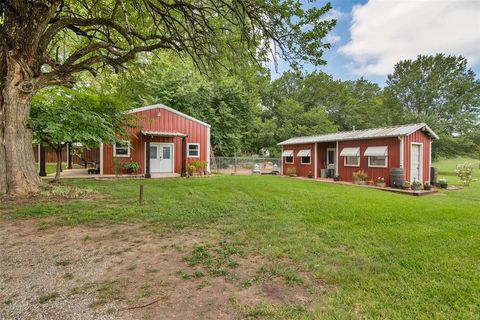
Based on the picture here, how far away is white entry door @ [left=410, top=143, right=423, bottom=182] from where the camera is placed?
39.5 feet

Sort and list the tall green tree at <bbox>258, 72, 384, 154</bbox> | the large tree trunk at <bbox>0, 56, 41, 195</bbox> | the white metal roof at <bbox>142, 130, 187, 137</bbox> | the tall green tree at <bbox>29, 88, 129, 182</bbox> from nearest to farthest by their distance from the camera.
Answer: the large tree trunk at <bbox>0, 56, 41, 195</bbox>, the tall green tree at <bbox>29, 88, 129, 182</bbox>, the white metal roof at <bbox>142, 130, 187, 137</bbox>, the tall green tree at <bbox>258, 72, 384, 154</bbox>

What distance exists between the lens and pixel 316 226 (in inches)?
196

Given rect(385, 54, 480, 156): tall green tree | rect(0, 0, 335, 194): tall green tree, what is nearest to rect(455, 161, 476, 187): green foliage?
rect(0, 0, 335, 194): tall green tree

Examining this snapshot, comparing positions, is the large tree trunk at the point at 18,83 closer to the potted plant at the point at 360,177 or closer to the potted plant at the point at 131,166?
the potted plant at the point at 131,166

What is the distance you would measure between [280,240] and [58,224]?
3965 mm

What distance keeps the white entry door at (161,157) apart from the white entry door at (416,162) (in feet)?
42.0

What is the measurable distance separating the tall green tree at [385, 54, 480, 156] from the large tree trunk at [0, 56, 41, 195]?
2997 cm

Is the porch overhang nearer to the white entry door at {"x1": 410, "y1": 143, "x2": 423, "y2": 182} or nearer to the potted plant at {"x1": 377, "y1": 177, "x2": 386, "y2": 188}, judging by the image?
the potted plant at {"x1": 377, "y1": 177, "x2": 386, "y2": 188}

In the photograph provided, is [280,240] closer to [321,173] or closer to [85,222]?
[85,222]

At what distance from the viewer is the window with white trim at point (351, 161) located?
13816 mm

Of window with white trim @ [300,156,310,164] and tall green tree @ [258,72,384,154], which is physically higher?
tall green tree @ [258,72,384,154]

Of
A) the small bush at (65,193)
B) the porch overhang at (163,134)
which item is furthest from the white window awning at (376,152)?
the small bush at (65,193)

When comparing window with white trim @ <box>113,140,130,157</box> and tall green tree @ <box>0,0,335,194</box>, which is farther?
window with white trim @ <box>113,140,130,157</box>

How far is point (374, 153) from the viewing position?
Answer: 12.6 metres
